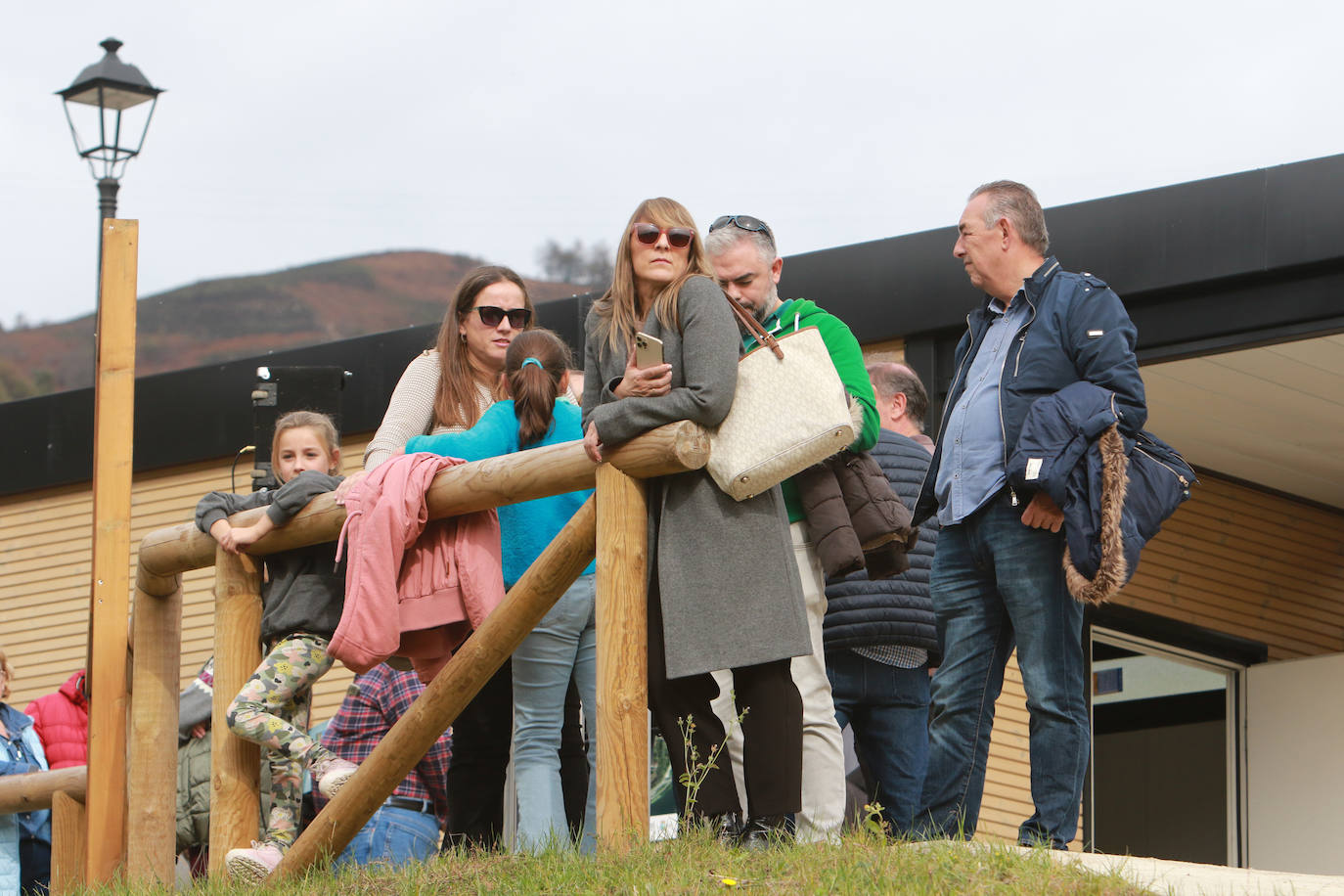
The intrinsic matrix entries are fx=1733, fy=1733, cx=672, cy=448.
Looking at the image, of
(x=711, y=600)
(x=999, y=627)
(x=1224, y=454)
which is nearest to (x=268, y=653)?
(x=711, y=600)

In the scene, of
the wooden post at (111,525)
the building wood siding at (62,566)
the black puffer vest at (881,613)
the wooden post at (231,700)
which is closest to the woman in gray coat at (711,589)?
the black puffer vest at (881,613)

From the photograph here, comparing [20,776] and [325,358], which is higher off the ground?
[325,358]

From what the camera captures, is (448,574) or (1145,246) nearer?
(448,574)

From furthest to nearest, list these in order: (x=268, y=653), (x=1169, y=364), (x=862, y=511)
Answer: (x=1169, y=364), (x=268, y=653), (x=862, y=511)

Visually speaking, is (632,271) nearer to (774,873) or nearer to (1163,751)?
(774,873)

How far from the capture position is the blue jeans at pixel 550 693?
5.10 metres

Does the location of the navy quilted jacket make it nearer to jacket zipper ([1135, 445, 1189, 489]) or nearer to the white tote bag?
jacket zipper ([1135, 445, 1189, 489])

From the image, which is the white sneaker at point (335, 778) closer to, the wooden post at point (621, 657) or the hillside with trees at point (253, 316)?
the wooden post at point (621, 657)

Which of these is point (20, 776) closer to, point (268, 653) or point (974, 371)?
point (268, 653)

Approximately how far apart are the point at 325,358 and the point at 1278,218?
5803 millimetres

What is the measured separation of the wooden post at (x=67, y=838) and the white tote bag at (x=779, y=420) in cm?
346

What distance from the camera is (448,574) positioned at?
205 inches

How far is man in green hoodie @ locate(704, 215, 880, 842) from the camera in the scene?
4629mm

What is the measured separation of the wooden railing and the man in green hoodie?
0.39m
